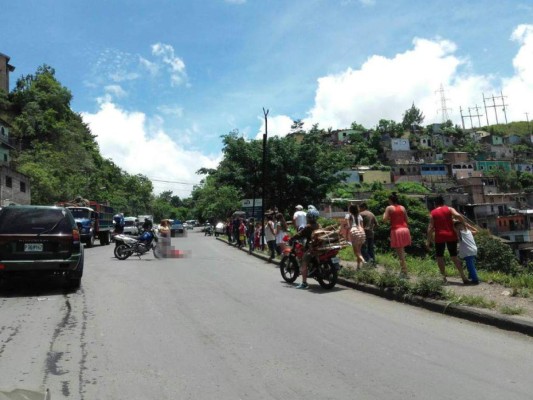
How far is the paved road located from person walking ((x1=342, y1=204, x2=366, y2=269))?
2.06 metres

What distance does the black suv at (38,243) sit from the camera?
8.98 meters

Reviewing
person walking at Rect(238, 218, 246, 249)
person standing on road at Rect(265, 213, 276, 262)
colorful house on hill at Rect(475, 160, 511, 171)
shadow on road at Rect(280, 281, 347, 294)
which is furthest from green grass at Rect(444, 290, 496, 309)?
colorful house on hill at Rect(475, 160, 511, 171)

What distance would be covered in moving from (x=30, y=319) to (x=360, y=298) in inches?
228

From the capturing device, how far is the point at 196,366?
466cm

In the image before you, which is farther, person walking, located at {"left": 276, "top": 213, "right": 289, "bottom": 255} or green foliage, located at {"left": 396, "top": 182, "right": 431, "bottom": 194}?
green foliage, located at {"left": 396, "top": 182, "right": 431, "bottom": 194}

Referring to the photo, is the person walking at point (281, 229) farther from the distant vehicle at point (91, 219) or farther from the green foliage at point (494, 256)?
the distant vehicle at point (91, 219)

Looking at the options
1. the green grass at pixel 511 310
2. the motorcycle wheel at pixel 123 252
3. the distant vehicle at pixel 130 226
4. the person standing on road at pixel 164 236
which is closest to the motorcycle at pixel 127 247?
the motorcycle wheel at pixel 123 252

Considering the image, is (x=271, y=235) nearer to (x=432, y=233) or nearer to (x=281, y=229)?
(x=281, y=229)

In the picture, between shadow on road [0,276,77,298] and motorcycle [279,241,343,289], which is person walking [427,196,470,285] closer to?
motorcycle [279,241,343,289]

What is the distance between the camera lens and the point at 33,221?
9.35m

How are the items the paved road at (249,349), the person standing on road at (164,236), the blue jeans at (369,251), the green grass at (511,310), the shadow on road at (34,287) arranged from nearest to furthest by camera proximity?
the paved road at (249,349) < the green grass at (511,310) < the shadow on road at (34,287) < the blue jeans at (369,251) < the person standing on road at (164,236)

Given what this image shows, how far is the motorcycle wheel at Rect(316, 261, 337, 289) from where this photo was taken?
9836mm

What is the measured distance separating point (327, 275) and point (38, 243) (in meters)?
6.14

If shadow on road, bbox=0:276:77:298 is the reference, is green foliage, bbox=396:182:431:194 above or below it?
above
